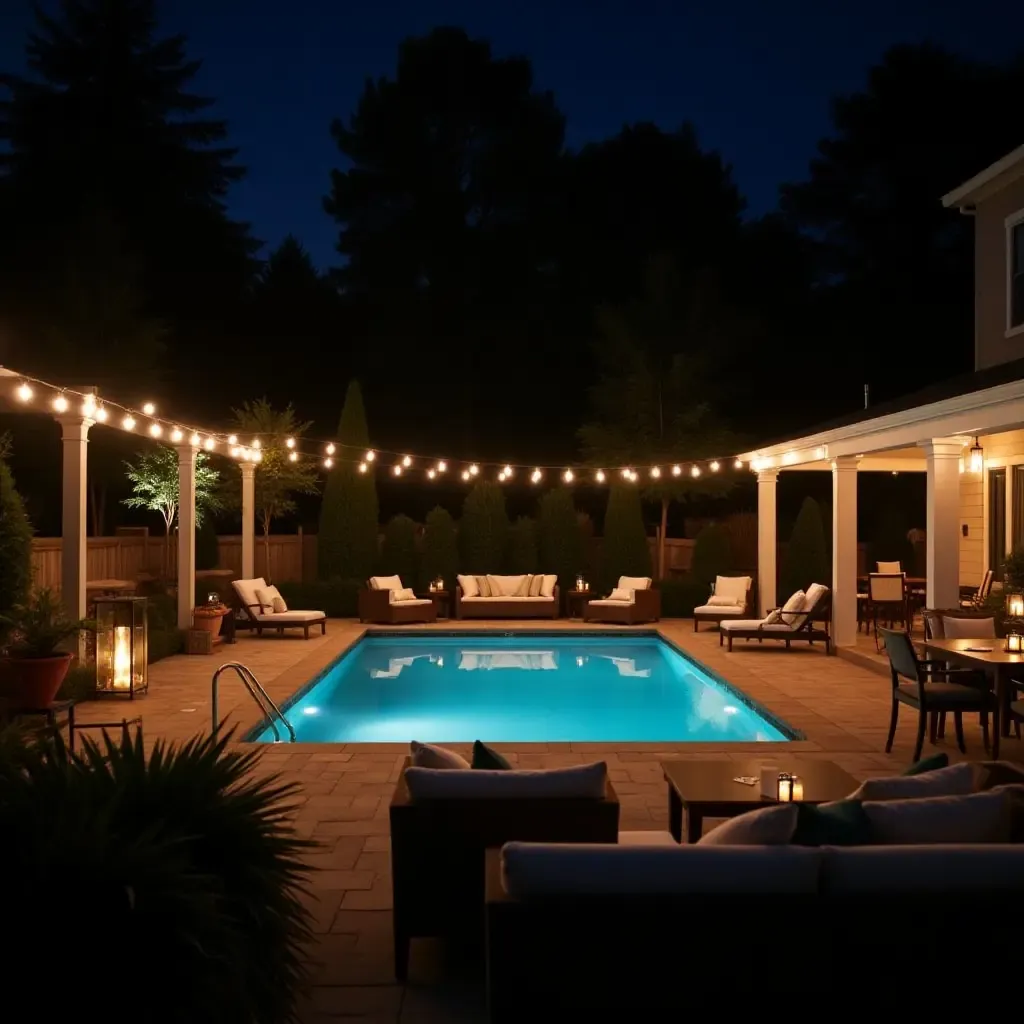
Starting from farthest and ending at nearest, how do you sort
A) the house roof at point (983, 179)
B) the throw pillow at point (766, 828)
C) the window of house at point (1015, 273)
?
1. the window of house at point (1015, 273)
2. the house roof at point (983, 179)
3. the throw pillow at point (766, 828)

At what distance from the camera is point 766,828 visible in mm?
2904

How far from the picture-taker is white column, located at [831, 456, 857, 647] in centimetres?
1285

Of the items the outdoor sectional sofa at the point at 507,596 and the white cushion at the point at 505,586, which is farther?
the white cushion at the point at 505,586

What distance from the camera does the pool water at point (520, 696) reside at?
31.0 ft

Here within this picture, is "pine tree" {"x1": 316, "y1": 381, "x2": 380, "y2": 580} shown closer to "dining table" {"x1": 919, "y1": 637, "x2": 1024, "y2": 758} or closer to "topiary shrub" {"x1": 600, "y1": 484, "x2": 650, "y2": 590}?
"topiary shrub" {"x1": 600, "y1": 484, "x2": 650, "y2": 590}

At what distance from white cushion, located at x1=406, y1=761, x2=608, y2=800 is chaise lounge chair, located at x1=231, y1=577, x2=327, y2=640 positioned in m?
11.1

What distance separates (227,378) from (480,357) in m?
6.12

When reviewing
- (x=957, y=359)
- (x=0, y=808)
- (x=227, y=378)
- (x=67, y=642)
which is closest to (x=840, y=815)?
(x=0, y=808)

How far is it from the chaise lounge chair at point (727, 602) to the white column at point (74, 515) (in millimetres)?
8532

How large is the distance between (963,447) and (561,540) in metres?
9.59

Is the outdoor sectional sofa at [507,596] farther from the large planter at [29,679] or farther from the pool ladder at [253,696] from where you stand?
the large planter at [29,679]

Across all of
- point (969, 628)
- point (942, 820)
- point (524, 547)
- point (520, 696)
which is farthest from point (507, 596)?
point (942, 820)

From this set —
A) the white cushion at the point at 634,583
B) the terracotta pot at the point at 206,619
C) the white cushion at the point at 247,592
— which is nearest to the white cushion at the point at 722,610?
the white cushion at the point at 634,583

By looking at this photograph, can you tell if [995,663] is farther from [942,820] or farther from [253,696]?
[253,696]
